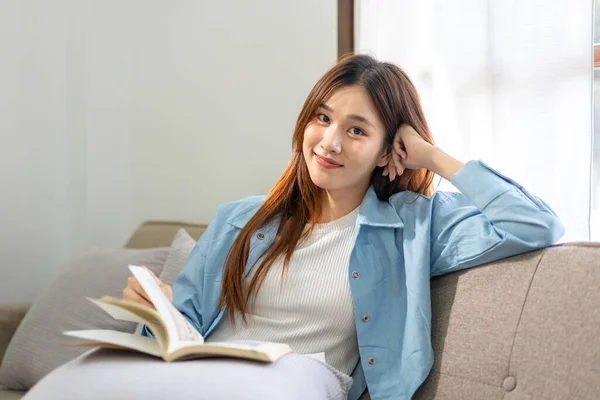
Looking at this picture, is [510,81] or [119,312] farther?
[510,81]

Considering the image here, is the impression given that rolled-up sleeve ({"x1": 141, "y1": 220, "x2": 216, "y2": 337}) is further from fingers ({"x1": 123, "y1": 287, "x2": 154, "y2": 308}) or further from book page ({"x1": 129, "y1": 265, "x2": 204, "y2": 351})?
book page ({"x1": 129, "y1": 265, "x2": 204, "y2": 351})

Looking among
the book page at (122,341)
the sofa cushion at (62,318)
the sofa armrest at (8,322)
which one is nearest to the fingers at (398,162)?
the book page at (122,341)

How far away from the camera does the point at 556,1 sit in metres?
1.97

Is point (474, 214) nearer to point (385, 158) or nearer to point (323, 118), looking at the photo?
point (385, 158)

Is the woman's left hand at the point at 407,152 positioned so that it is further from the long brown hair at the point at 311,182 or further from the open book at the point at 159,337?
the open book at the point at 159,337

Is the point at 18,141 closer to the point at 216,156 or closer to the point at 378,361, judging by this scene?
the point at 216,156

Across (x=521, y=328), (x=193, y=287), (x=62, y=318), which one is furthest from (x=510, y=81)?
(x=62, y=318)

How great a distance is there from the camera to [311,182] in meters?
1.84

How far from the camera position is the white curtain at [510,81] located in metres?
1.95

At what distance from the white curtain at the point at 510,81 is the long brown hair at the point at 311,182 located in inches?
13.3

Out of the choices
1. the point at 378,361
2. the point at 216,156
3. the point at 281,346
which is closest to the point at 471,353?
the point at 378,361

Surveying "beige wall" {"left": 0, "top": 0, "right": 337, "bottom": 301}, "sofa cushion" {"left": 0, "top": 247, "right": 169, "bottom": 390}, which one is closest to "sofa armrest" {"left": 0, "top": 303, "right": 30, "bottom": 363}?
"sofa cushion" {"left": 0, "top": 247, "right": 169, "bottom": 390}

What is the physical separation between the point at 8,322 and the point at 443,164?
1401mm

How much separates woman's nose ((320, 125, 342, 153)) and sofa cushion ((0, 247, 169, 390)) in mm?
771
